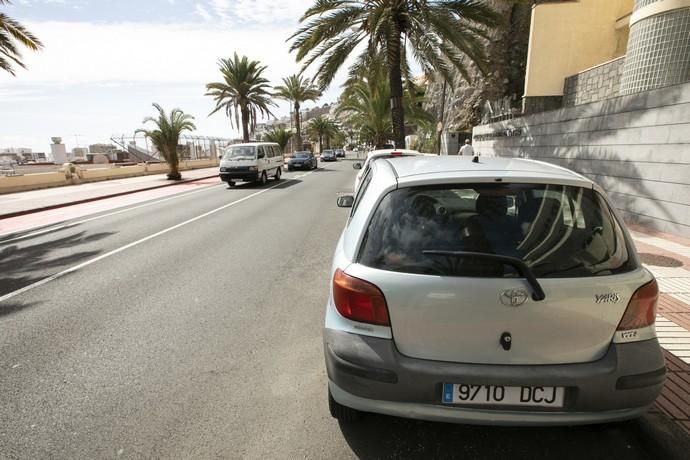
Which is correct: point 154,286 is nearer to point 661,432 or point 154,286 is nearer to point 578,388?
point 578,388

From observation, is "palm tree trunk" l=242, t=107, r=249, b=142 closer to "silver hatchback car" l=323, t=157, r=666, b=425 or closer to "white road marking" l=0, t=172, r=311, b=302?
"white road marking" l=0, t=172, r=311, b=302

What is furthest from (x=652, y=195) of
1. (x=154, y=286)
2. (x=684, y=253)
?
(x=154, y=286)

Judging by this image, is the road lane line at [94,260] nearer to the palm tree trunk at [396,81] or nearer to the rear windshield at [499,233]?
the rear windshield at [499,233]

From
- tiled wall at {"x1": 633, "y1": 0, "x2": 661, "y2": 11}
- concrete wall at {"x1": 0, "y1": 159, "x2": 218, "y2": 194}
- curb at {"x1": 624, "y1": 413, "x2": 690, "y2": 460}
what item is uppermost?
tiled wall at {"x1": 633, "y1": 0, "x2": 661, "y2": 11}

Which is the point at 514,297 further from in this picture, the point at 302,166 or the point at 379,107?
the point at 302,166

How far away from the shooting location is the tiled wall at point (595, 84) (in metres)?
12.4

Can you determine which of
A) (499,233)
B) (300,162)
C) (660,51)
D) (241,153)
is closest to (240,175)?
(241,153)

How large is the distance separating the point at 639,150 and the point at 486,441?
774 centimetres

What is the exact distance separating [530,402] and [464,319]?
0.54 metres

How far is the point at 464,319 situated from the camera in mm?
1864

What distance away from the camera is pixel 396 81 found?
12.8 m

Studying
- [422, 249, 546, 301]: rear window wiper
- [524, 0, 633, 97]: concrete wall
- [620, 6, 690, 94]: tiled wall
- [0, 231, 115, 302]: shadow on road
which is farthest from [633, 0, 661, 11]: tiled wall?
[0, 231, 115, 302]: shadow on road

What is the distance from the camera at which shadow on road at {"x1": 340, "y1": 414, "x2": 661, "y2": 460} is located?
7.07 feet

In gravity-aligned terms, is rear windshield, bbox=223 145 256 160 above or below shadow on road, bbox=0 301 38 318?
above
